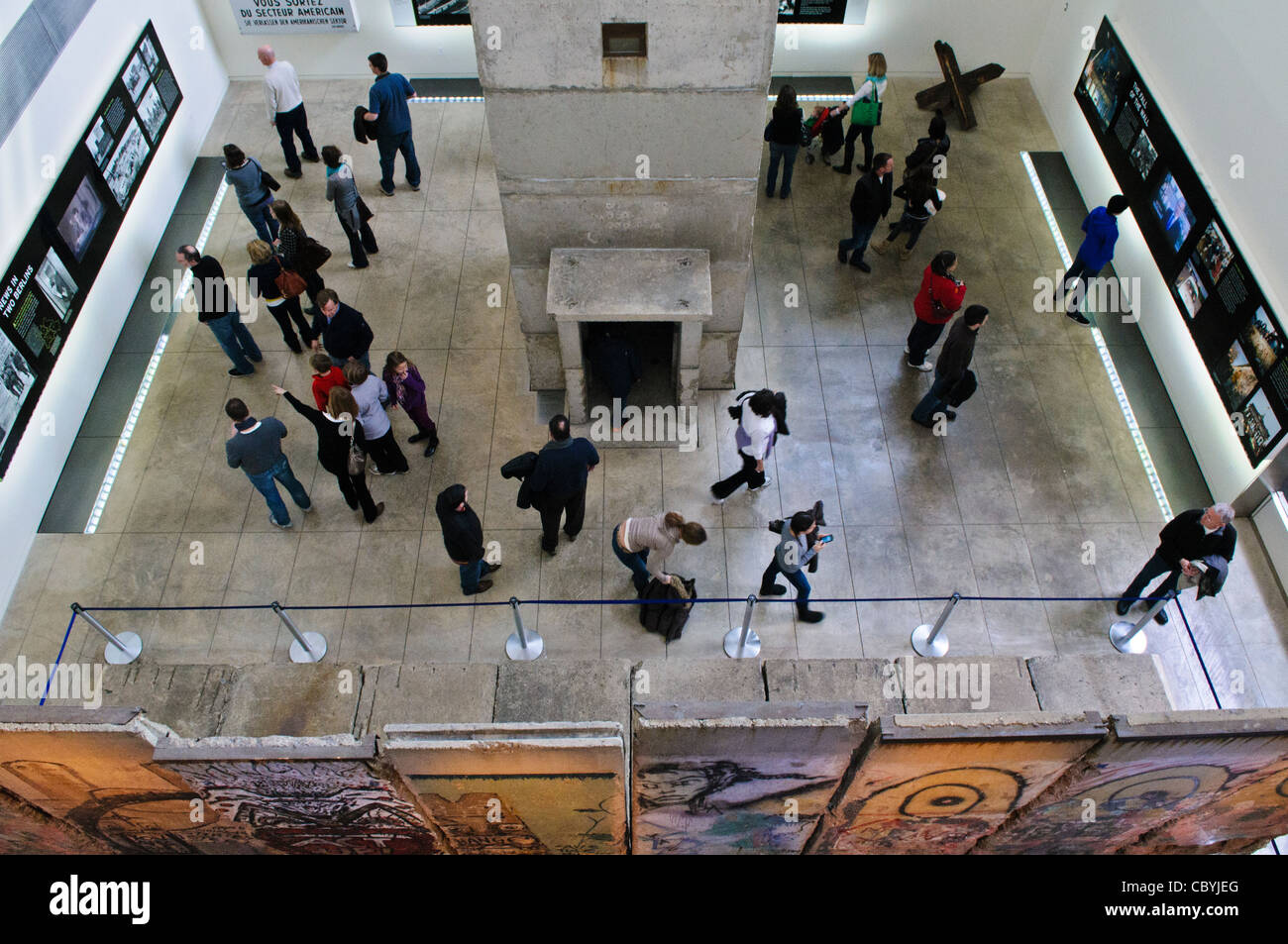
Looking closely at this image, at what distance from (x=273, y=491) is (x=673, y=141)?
4513 millimetres

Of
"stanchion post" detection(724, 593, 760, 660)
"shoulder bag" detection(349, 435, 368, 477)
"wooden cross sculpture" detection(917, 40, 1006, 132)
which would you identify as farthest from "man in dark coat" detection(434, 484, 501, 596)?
"wooden cross sculpture" detection(917, 40, 1006, 132)

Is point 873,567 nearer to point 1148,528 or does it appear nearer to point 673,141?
point 1148,528

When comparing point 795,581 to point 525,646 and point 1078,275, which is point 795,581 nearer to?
point 525,646

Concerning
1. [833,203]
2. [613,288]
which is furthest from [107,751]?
[833,203]

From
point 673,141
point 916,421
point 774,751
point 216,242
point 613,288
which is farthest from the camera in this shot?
point 216,242

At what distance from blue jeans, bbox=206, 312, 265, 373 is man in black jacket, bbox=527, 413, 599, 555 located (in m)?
3.81

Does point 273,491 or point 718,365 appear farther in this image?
point 718,365

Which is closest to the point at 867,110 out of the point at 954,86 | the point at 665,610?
the point at 954,86

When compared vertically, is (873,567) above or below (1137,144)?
below

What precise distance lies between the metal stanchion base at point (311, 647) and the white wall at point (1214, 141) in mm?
8317

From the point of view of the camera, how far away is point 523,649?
7258 millimetres

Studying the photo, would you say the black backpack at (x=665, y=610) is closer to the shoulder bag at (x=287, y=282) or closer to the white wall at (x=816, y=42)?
the shoulder bag at (x=287, y=282)

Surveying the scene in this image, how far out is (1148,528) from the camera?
8078 mm

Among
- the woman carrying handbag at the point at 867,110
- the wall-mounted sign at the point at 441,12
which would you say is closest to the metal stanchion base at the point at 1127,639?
the woman carrying handbag at the point at 867,110
